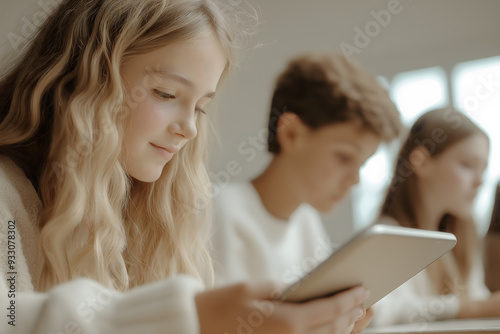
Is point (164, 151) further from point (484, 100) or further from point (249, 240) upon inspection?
point (484, 100)

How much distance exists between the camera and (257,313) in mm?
380

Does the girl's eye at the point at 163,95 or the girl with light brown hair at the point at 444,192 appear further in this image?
the girl with light brown hair at the point at 444,192

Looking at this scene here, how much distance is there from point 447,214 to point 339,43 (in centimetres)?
63

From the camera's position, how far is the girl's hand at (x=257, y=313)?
0.38 m

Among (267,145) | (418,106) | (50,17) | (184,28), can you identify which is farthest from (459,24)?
(50,17)

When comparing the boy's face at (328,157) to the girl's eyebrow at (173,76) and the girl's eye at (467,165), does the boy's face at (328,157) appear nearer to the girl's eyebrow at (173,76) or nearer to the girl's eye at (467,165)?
the girl's eye at (467,165)

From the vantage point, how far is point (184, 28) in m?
0.75

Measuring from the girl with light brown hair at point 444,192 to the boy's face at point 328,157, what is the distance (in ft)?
0.45

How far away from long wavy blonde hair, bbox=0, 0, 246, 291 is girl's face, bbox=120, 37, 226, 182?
0.02 m

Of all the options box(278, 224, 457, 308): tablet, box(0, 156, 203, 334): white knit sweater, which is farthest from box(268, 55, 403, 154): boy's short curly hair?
box(0, 156, 203, 334): white knit sweater

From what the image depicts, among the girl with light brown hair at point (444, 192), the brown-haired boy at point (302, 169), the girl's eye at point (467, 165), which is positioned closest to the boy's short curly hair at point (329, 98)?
the brown-haired boy at point (302, 169)

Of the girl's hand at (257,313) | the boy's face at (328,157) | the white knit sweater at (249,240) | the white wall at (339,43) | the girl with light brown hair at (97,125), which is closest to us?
the girl's hand at (257,313)

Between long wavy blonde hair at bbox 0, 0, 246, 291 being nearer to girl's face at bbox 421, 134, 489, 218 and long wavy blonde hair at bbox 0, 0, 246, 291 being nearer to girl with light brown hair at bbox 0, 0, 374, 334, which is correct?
girl with light brown hair at bbox 0, 0, 374, 334

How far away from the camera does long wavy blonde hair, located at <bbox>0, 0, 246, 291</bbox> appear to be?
681 mm
